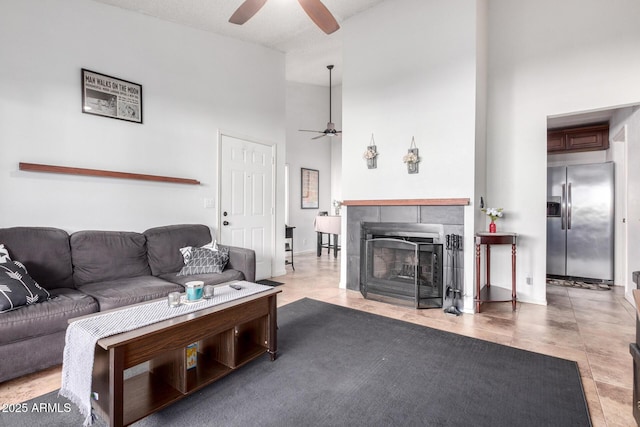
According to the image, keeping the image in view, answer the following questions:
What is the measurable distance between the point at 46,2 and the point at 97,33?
0.41 meters

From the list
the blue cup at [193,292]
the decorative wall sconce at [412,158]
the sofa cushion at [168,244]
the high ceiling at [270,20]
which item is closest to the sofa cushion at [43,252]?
the sofa cushion at [168,244]

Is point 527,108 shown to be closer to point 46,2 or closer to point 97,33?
point 97,33

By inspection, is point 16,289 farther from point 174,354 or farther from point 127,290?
point 174,354

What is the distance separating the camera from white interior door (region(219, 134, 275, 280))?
4.34 metres

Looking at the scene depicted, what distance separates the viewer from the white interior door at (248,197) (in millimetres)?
4344

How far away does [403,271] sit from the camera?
3.74 m

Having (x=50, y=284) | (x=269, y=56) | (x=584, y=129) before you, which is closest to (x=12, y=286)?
(x=50, y=284)

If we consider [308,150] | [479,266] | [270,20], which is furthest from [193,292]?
[308,150]

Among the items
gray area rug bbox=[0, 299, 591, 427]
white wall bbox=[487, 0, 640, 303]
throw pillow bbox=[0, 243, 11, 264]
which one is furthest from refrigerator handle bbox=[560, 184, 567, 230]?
throw pillow bbox=[0, 243, 11, 264]

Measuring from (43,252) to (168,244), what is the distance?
1.01 meters

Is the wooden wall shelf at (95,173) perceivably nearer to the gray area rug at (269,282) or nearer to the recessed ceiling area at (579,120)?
the gray area rug at (269,282)

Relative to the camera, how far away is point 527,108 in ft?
12.2

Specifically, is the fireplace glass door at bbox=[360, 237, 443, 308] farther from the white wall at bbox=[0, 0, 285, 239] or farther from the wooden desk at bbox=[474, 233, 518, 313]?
the white wall at bbox=[0, 0, 285, 239]

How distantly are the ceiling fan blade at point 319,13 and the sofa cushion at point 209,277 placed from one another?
248 cm
